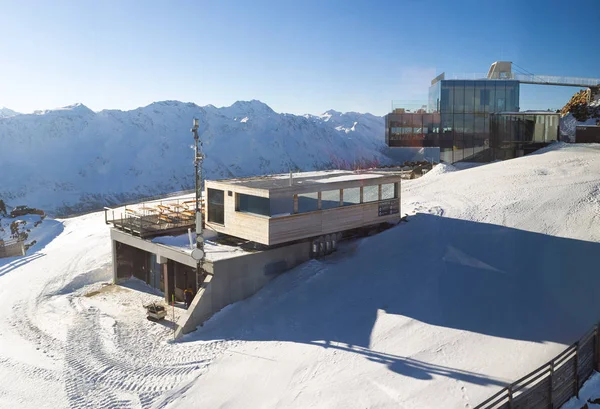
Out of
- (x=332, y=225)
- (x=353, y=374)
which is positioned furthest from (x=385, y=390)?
(x=332, y=225)

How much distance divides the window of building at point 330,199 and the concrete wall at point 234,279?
2.15 metres

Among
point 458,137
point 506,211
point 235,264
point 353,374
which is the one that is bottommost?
point 353,374

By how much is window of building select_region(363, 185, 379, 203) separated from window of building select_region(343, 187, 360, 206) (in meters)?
0.42

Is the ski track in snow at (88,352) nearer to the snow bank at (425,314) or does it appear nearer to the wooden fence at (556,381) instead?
the snow bank at (425,314)

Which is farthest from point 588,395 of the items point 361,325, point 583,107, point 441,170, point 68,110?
point 68,110

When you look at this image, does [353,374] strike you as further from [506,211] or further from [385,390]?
[506,211]

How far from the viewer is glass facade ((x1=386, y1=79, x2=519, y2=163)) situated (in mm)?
41094

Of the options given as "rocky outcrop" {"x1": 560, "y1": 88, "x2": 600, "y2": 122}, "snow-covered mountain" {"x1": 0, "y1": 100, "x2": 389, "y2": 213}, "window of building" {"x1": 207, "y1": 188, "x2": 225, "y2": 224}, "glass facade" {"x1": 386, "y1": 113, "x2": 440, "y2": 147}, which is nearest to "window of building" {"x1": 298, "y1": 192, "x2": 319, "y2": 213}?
"window of building" {"x1": 207, "y1": 188, "x2": 225, "y2": 224}

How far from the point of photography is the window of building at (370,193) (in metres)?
21.6

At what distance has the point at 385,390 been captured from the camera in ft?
38.2

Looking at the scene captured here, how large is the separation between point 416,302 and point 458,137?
29.1m

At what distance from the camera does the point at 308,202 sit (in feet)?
65.2

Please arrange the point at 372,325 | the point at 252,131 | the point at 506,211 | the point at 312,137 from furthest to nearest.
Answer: the point at 312,137, the point at 252,131, the point at 506,211, the point at 372,325

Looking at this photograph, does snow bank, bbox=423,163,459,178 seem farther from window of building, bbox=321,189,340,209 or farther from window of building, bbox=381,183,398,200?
window of building, bbox=321,189,340,209
